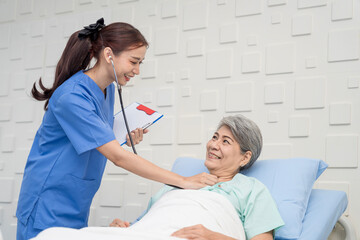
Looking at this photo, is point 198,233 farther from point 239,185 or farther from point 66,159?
point 66,159

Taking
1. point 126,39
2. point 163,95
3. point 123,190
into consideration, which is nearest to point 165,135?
point 163,95

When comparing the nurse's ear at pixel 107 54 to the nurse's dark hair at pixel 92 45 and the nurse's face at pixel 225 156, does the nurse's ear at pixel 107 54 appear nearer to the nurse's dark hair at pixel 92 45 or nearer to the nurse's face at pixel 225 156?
the nurse's dark hair at pixel 92 45

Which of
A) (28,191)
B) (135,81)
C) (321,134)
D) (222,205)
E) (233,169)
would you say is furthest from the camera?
(135,81)

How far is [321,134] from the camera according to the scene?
2424 mm

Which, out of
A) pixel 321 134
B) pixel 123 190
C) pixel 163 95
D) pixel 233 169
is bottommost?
pixel 123 190

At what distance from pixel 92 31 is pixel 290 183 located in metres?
1.13

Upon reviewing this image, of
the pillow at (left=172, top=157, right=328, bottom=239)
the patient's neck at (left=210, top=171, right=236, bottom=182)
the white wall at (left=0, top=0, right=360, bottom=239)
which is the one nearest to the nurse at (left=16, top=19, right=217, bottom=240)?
the patient's neck at (left=210, top=171, right=236, bottom=182)

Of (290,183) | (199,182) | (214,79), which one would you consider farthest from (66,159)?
(214,79)

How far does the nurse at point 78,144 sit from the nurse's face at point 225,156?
0.20 metres

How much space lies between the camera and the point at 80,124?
70.6 inches

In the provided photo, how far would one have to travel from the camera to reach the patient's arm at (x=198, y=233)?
1.51 metres

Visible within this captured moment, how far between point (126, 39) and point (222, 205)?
31.5 inches

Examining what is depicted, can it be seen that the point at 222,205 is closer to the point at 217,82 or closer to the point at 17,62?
the point at 217,82

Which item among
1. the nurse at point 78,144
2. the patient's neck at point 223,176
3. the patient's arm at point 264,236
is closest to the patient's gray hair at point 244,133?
the patient's neck at point 223,176
